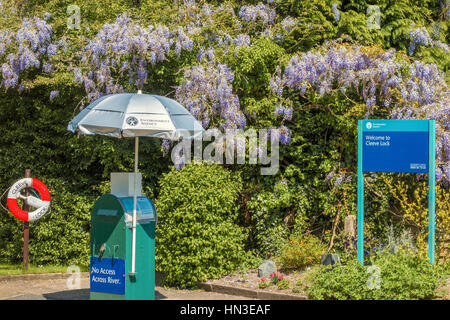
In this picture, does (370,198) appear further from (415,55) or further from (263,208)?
(415,55)

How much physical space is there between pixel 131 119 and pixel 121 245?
56.7 inches

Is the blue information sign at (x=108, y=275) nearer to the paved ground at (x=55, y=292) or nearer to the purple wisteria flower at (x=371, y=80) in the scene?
the paved ground at (x=55, y=292)

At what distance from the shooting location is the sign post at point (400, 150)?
26.5ft

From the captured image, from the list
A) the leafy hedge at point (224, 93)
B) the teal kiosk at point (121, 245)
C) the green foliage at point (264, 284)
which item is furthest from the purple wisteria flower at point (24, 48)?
the green foliage at point (264, 284)

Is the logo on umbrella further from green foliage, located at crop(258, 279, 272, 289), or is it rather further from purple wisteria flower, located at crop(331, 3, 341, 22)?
purple wisteria flower, located at crop(331, 3, 341, 22)

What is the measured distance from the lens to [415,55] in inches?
461

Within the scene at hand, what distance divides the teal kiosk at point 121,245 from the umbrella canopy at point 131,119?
1.83 ft

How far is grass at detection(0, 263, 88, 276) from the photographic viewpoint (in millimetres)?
9539

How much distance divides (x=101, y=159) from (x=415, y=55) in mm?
6346

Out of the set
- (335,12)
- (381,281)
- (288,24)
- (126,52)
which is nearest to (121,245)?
(381,281)

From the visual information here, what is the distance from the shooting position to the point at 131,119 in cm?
691

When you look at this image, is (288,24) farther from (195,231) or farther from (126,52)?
(195,231)

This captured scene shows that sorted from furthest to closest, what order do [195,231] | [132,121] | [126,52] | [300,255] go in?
[126,52], [300,255], [195,231], [132,121]

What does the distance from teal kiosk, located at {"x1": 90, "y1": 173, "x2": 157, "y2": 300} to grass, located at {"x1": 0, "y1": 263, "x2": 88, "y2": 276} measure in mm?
Answer: 2971
